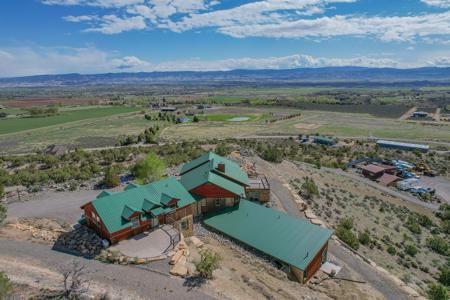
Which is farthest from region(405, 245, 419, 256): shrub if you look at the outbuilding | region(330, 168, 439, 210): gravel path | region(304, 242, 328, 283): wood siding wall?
the outbuilding

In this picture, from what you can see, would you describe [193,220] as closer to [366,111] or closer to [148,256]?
[148,256]

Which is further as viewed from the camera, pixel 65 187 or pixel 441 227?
pixel 441 227

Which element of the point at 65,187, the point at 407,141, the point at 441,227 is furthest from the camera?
the point at 407,141

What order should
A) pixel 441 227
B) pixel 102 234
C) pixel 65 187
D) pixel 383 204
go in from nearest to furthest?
1. pixel 102 234
2. pixel 65 187
3. pixel 441 227
4. pixel 383 204

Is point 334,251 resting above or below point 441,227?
above

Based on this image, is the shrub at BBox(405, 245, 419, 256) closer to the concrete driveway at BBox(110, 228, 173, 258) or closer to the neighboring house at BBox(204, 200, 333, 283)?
the neighboring house at BBox(204, 200, 333, 283)

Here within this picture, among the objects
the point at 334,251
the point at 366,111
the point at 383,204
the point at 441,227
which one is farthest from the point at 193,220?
the point at 366,111

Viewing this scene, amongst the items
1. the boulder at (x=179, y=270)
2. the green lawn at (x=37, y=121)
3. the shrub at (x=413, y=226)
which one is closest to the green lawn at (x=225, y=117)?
the green lawn at (x=37, y=121)
